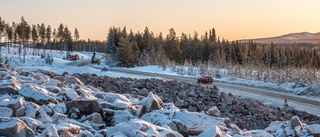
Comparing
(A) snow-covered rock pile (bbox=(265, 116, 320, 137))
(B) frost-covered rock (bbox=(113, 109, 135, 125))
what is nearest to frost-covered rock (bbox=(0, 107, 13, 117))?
(B) frost-covered rock (bbox=(113, 109, 135, 125))

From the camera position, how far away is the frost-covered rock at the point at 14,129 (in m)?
3.80

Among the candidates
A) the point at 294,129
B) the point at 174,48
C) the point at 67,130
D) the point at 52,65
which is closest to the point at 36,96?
the point at 67,130

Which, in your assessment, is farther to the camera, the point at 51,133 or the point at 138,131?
the point at 138,131

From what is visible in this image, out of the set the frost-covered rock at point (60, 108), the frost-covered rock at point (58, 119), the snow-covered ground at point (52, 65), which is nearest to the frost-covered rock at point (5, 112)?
the frost-covered rock at point (58, 119)

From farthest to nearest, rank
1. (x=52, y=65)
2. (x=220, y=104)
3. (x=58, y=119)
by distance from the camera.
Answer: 1. (x=52, y=65)
2. (x=220, y=104)
3. (x=58, y=119)

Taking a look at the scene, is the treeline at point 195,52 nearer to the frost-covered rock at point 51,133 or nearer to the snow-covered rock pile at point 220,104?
the snow-covered rock pile at point 220,104

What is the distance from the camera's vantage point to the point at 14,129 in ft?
12.5

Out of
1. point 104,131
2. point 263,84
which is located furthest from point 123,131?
point 263,84

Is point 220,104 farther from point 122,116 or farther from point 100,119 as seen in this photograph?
point 100,119

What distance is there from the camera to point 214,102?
11.5 metres

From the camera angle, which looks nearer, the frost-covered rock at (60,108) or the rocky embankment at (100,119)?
the rocky embankment at (100,119)

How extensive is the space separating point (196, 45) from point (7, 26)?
211 feet

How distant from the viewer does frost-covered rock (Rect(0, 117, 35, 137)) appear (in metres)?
3.80

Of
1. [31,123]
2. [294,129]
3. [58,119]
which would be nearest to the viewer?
[31,123]
